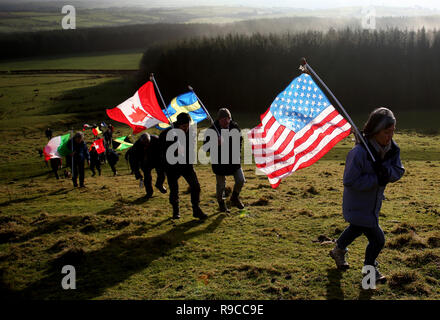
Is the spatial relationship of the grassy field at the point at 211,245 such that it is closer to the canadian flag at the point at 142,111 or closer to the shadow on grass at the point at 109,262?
the shadow on grass at the point at 109,262

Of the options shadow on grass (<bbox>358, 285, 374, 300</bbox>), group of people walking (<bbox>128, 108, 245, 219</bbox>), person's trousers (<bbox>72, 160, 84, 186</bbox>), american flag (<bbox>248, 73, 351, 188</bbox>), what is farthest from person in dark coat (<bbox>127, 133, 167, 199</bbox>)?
shadow on grass (<bbox>358, 285, 374, 300</bbox>)

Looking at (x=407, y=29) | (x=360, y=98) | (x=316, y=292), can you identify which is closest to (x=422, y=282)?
(x=316, y=292)

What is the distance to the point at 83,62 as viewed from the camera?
11650 cm

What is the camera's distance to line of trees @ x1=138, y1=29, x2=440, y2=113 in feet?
217

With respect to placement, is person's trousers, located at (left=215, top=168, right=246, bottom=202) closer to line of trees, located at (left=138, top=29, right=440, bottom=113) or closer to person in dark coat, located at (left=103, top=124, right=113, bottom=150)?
person in dark coat, located at (left=103, top=124, right=113, bottom=150)

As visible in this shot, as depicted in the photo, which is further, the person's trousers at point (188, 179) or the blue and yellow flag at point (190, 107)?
the blue and yellow flag at point (190, 107)

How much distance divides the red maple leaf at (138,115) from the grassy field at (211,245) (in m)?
2.82

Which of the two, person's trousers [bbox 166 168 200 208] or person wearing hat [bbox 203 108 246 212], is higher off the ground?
person wearing hat [bbox 203 108 246 212]

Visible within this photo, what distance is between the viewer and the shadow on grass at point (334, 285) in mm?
6492

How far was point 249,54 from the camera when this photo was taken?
240ft

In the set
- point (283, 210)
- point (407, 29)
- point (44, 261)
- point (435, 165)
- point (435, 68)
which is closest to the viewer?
point (44, 261)

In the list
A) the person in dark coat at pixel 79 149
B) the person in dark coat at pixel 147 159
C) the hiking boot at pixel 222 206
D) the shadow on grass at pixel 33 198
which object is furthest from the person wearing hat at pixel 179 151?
the shadow on grass at pixel 33 198

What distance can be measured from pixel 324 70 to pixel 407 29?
1707cm
